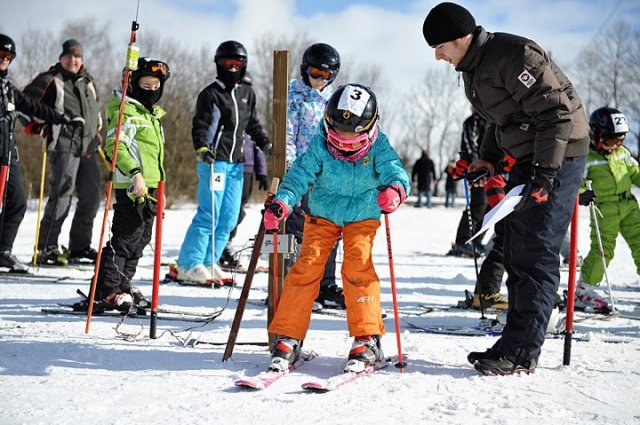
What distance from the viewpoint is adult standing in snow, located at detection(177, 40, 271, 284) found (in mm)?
7328

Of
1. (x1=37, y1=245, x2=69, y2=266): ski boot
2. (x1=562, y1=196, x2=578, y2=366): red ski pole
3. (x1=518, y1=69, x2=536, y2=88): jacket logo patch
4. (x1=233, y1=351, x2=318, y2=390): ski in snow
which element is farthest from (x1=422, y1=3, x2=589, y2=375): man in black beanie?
(x1=37, y1=245, x2=69, y2=266): ski boot

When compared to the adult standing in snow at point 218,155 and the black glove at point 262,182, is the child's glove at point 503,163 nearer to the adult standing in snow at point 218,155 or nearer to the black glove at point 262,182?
the adult standing in snow at point 218,155

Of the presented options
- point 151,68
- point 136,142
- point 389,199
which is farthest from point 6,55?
point 389,199

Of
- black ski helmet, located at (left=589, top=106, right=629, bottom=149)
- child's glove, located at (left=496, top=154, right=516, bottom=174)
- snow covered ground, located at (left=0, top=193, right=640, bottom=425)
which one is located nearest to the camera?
snow covered ground, located at (left=0, top=193, right=640, bottom=425)

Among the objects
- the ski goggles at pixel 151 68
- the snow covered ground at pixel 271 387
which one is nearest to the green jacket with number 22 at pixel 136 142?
the ski goggles at pixel 151 68

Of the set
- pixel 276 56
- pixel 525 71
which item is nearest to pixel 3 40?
pixel 276 56

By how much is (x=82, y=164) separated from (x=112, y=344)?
5254 mm

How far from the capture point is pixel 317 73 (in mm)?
6109

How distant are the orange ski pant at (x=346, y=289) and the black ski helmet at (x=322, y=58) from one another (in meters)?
2.52

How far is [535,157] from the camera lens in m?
3.64

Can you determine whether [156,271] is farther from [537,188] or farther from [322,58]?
[322,58]

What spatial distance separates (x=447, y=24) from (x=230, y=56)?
397 cm

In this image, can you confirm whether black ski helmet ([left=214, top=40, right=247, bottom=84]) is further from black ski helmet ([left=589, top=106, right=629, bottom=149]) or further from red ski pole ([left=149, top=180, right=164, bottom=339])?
black ski helmet ([left=589, top=106, right=629, bottom=149])

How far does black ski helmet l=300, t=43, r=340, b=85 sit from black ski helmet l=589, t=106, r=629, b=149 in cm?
271
